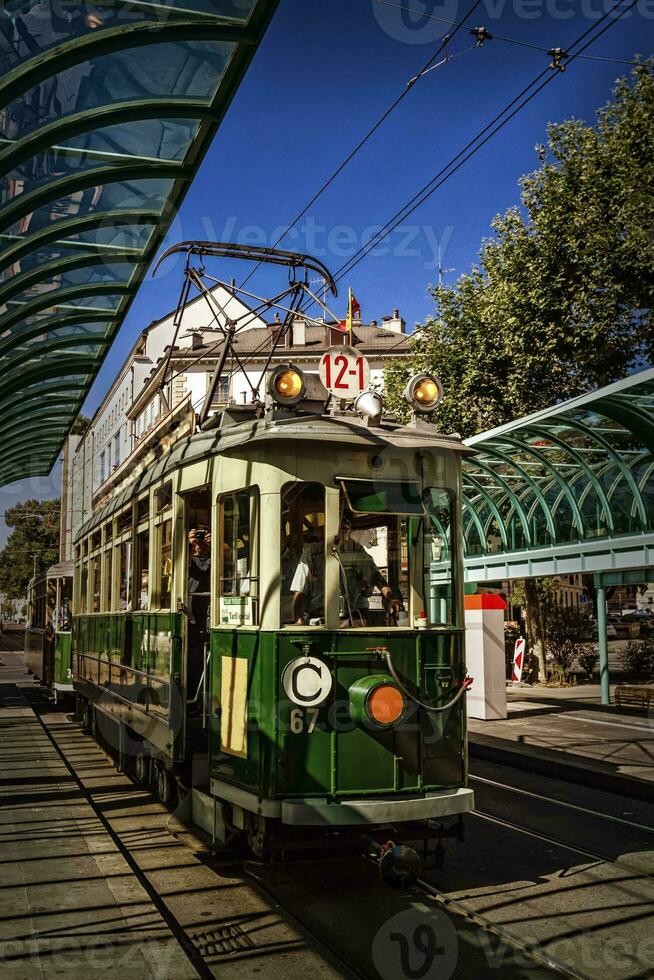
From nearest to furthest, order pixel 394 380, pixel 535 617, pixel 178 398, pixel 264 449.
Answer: pixel 264 449 < pixel 535 617 < pixel 394 380 < pixel 178 398

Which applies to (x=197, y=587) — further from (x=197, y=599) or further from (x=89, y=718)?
(x=89, y=718)

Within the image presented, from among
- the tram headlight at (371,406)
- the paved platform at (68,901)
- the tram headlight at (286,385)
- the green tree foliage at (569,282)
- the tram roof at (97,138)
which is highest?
the green tree foliage at (569,282)

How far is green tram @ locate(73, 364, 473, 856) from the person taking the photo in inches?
236

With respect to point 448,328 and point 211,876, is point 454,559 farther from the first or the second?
point 448,328

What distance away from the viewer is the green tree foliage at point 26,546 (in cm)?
7588

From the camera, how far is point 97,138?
7.95 m

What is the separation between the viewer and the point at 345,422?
21.4ft

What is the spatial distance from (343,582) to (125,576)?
15.7ft

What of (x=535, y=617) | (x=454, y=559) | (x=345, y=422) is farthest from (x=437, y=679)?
(x=535, y=617)

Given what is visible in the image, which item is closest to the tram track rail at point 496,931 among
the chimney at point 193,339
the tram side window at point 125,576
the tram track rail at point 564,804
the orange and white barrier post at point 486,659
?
the tram track rail at point 564,804

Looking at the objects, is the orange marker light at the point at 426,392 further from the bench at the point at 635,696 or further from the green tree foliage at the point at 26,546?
the green tree foliage at the point at 26,546

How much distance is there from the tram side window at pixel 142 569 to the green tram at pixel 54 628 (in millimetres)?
7526

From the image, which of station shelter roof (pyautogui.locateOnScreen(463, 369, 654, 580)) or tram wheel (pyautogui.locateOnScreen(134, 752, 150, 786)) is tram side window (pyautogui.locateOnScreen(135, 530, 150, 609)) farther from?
station shelter roof (pyautogui.locateOnScreen(463, 369, 654, 580))

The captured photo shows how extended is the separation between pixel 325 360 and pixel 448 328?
56.9ft
